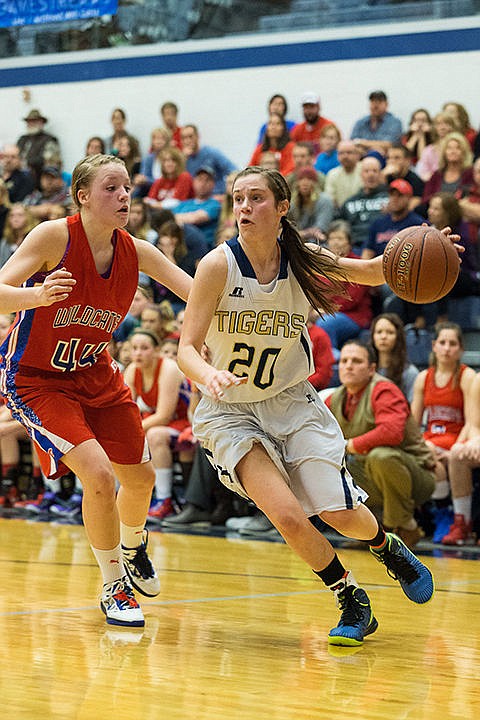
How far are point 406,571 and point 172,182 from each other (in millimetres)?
8052

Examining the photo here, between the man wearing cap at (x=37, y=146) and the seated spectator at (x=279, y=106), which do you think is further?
the man wearing cap at (x=37, y=146)

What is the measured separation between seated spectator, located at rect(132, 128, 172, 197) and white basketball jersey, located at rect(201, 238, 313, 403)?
796 centimetres

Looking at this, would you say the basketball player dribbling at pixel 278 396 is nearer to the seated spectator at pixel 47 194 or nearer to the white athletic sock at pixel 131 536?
the white athletic sock at pixel 131 536

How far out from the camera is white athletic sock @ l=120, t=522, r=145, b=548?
482 cm

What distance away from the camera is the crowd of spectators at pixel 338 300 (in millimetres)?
6988

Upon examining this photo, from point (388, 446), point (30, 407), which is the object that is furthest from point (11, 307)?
point (388, 446)

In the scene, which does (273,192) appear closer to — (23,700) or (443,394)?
(23,700)

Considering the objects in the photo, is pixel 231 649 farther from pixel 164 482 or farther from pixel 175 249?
pixel 175 249

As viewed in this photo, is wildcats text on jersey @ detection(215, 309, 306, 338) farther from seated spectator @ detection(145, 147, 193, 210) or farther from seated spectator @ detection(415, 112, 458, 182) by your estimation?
seated spectator @ detection(145, 147, 193, 210)

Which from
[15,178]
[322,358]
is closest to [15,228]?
[15,178]

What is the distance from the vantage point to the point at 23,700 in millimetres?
3148

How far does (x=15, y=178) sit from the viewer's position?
42.5 feet

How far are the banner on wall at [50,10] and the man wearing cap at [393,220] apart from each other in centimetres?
466

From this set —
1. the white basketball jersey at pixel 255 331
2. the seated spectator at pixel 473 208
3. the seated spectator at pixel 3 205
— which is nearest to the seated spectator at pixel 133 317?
the seated spectator at pixel 473 208
